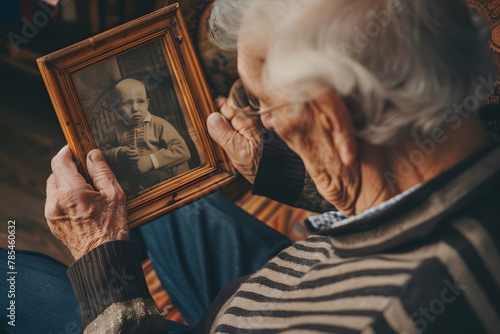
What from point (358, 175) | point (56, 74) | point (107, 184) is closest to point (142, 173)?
point (107, 184)

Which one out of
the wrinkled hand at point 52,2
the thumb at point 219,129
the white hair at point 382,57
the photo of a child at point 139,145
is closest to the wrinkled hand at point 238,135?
the thumb at point 219,129

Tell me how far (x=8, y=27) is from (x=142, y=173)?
1.66ft

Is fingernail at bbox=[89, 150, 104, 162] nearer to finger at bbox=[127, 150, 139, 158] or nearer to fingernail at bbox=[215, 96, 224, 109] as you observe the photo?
finger at bbox=[127, 150, 139, 158]

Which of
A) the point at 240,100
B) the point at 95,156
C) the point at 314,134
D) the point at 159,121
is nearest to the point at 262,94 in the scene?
the point at 314,134

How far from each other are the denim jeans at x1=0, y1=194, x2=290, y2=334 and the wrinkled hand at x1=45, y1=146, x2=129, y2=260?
244mm

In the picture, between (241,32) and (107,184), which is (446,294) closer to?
(241,32)

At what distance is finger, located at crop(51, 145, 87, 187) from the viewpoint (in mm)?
886

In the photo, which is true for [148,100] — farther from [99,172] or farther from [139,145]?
[99,172]

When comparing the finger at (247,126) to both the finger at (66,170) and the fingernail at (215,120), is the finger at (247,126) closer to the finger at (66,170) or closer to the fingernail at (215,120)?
the fingernail at (215,120)

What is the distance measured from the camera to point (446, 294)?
1.82 ft

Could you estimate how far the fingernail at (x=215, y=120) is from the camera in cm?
99

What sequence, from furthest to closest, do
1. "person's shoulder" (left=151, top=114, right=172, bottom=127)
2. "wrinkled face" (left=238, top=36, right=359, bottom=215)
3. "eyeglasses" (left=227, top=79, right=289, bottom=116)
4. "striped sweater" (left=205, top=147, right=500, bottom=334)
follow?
"person's shoulder" (left=151, top=114, right=172, bottom=127) → "eyeglasses" (left=227, top=79, right=289, bottom=116) → "wrinkled face" (left=238, top=36, right=359, bottom=215) → "striped sweater" (left=205, top=147, right=500, bottom=334)

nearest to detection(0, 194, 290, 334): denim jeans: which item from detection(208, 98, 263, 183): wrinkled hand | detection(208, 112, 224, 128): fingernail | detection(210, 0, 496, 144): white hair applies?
detection(208, 98, 263, 183): wrinkled hand

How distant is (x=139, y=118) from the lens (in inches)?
37.1
